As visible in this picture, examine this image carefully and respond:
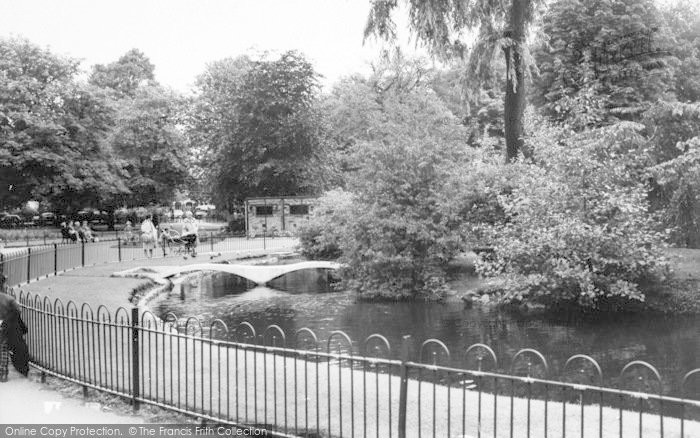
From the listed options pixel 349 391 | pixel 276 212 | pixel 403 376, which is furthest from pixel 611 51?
pixel 403 376

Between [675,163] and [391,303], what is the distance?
899 cm

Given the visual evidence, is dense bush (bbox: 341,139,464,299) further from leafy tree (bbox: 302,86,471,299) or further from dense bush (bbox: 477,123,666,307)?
dense bush (bbox: 477,123,666,307)

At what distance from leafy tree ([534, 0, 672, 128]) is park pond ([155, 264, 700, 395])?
15498mm

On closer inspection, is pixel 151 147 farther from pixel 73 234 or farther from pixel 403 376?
pixel 403 376

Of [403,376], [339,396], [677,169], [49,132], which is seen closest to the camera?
[403,376]

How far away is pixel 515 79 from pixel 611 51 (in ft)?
38.2

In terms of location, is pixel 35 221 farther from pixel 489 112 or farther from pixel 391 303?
pixel 391 303

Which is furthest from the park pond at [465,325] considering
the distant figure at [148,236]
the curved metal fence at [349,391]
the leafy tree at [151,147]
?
the leafy tree at [151,147]

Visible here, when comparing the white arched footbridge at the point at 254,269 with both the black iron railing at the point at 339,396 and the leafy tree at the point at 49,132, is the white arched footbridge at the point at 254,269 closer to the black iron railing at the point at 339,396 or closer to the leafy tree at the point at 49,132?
the black iron railing at the point at 339,396

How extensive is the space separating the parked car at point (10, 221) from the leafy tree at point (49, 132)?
23.1 ft

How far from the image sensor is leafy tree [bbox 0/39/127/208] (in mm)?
41719

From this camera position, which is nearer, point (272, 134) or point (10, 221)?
point (272, 134)

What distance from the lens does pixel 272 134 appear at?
161ft

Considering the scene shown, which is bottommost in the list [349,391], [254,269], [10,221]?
[349,391]
